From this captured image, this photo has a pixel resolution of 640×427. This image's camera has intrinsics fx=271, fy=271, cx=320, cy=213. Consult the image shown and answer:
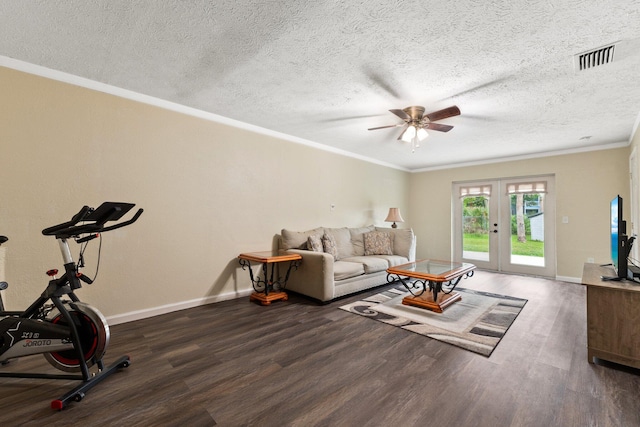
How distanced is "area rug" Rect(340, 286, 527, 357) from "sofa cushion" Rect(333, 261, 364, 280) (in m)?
0.38

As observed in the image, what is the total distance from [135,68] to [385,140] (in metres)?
3.49

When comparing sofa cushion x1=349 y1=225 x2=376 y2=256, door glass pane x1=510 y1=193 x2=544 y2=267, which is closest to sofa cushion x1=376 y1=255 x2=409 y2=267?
sofa cushion x1=349 y1=225 x2=376 y2=256

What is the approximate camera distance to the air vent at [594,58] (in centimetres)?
209

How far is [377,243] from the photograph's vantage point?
16.5 ft

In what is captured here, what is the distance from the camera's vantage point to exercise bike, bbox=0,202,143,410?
1.74 m

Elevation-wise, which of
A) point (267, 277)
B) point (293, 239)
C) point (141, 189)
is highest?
point (141, 189)

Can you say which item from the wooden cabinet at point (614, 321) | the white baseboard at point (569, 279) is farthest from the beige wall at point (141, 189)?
the white baseboard at point (569, 279)

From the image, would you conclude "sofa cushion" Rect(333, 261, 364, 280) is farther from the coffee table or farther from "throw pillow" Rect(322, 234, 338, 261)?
the coffee table

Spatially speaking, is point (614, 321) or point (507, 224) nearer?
point (614, 321)

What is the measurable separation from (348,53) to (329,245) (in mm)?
2741

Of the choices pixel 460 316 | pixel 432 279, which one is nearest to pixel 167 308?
pixel 432 279

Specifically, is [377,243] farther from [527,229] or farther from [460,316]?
[527,229]

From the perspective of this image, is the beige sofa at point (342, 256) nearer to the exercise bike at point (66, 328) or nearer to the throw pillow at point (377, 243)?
the throw pillow at point (377, 243)

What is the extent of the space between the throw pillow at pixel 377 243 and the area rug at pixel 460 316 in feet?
3.47
